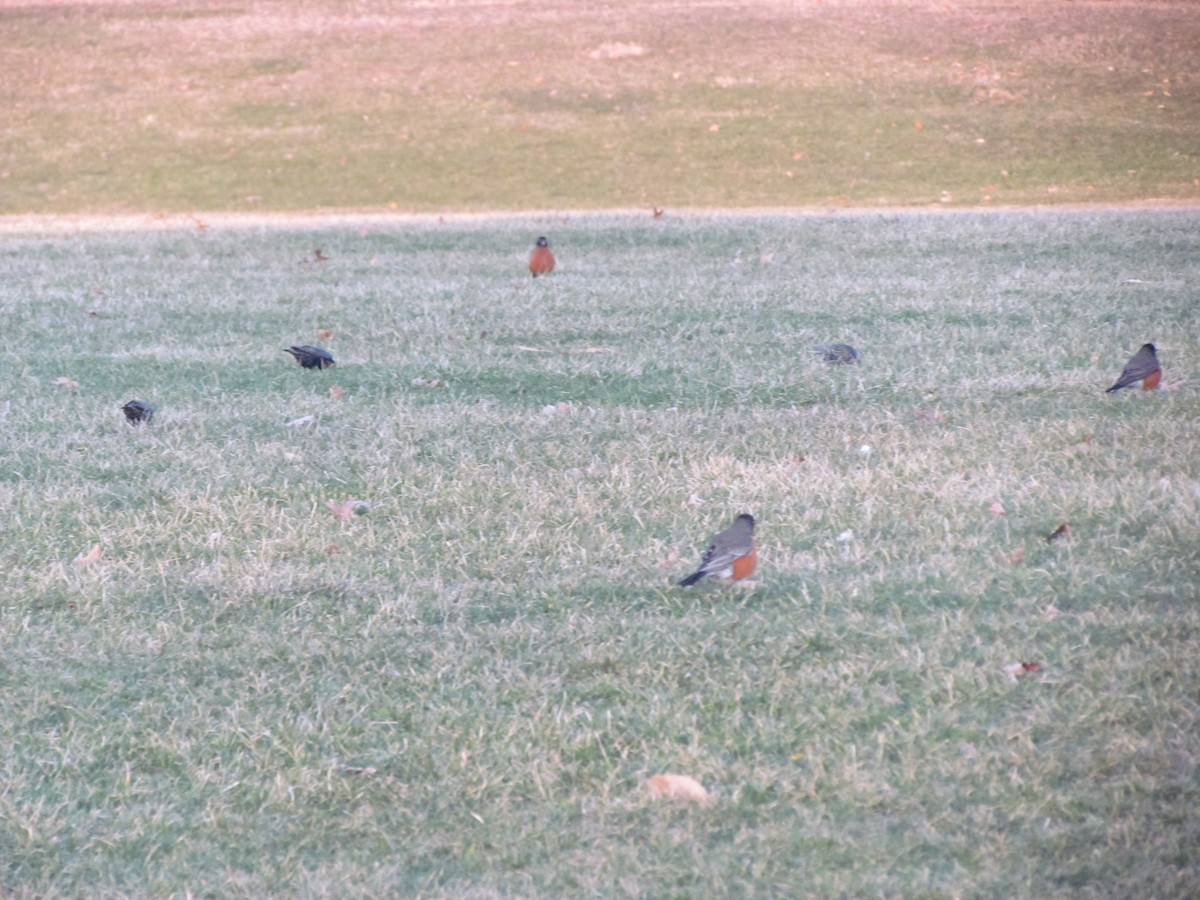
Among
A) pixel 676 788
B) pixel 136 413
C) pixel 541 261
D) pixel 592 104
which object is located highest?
pixel 592 104

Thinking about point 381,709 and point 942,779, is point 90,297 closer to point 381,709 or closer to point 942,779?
point 381,709

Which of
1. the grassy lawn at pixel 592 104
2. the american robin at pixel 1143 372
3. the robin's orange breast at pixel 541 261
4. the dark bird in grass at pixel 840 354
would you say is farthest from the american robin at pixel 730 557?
the grassy lawn at pixel 592 104

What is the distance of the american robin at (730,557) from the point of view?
3.74 metres

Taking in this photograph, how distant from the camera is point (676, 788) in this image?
2871mm

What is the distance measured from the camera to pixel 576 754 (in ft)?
9.95

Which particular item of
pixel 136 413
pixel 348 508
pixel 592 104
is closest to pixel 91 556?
pixel 348 508

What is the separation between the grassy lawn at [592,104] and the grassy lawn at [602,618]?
41.5 feet

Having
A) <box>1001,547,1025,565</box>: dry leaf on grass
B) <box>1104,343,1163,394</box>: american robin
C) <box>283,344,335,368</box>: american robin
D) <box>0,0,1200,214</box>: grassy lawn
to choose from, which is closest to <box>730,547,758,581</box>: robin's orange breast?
<box>1001,547,1025,565</box>: dry leaf on grass

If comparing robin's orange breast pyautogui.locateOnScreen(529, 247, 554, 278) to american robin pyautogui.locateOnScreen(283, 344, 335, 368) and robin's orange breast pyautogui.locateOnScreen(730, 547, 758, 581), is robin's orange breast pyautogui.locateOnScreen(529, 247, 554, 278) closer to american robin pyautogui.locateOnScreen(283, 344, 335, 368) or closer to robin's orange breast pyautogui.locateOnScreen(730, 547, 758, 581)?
american robin pyautogui.locateOnScreen(283, 344, 335, 368)

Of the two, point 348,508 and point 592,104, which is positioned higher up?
point 592,104

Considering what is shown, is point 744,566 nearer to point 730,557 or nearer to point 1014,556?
point 730,557

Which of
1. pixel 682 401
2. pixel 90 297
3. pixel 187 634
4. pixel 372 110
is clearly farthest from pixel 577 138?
pixel 187 634

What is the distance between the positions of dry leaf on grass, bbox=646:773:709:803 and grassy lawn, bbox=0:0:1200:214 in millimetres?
16124

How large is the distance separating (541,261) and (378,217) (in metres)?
7.25
